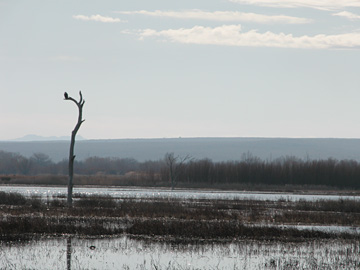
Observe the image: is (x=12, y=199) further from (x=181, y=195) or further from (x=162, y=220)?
(x=181, y=195)

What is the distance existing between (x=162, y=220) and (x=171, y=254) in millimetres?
8764

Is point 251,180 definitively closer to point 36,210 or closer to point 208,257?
point 36,210

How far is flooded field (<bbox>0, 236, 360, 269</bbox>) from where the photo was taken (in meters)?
19.6

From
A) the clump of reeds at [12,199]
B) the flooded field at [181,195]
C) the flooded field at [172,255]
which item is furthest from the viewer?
the flooded field at [181,195]

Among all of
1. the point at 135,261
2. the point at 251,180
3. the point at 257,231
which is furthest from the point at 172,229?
the point at 251,180

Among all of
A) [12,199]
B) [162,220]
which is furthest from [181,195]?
[162,220]

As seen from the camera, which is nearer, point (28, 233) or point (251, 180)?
point (28, 233)

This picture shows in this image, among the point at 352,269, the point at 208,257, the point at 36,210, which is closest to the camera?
the point at 352,269

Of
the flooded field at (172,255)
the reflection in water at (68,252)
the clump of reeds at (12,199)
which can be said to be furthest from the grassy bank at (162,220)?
the reflection in water at (68,252)

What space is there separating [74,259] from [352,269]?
790cm

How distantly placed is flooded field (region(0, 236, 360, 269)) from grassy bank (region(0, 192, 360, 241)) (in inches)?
66.7

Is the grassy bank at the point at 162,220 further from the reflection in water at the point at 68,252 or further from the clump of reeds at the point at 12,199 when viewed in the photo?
the reflection in water at the point at 68,252

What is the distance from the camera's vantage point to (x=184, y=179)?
108688 mm

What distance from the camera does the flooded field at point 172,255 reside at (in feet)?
64.2
